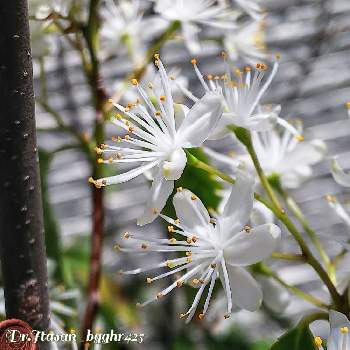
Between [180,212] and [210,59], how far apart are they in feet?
5.95

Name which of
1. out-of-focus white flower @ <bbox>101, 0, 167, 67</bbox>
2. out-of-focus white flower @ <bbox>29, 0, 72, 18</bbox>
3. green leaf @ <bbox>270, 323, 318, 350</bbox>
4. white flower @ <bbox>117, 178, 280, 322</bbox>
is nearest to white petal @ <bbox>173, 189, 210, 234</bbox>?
white flower @ <bbox>117, 178, 280, 322</bbox>

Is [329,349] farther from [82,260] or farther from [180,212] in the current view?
[82,260]

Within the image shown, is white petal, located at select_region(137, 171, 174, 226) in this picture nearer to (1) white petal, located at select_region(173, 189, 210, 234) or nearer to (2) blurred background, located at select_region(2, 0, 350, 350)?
(1) white petal, located at select_region(173, 189, 210, 234)

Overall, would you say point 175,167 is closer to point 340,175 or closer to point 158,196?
point 158,196

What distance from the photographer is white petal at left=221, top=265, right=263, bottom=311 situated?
615 millimetres

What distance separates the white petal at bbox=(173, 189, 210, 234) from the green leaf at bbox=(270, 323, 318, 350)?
0.37ft

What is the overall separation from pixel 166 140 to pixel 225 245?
10 cm

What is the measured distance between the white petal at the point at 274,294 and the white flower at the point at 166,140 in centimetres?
16

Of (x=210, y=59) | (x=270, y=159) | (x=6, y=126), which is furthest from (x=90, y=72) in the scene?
(x=210, y=59)

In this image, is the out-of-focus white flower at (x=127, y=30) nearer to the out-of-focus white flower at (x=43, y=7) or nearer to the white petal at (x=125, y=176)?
the out-of-focus white flower at (x=43, y=7)

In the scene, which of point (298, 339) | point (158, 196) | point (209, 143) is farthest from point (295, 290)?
point (209, 143)

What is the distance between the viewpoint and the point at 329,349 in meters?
0.56

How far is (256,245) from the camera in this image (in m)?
0.62

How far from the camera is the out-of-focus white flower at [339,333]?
1.83 ft
